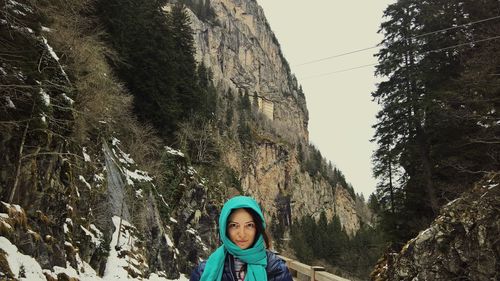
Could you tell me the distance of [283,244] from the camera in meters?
80.8

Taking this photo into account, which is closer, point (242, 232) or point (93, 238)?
point (242, 232)

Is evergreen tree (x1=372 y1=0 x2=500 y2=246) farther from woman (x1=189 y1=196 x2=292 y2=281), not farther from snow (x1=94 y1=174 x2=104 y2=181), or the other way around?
snow (x1=94 y1=174 x2=104 y2=181)

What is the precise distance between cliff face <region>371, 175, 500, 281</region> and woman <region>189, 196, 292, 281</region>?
23.3 feet

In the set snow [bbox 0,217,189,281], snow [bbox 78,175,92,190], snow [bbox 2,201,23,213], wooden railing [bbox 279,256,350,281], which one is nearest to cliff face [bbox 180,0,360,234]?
snow [bbox 0,217,189,281]

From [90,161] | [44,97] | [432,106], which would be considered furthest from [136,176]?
[432,106]

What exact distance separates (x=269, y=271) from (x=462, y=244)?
7701 mm

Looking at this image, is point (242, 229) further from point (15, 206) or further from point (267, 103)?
point (267, 103)

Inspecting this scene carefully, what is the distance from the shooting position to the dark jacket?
79.7 inches

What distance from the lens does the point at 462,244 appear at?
26.6 feet

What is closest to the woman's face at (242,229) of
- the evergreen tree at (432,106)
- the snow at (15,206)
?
the snow at (15,206)

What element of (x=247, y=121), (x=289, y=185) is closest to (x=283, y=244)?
(x=289, y=185)

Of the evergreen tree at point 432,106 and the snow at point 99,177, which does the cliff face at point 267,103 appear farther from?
the snow at point 99,177

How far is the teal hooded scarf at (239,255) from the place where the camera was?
1.97 metres

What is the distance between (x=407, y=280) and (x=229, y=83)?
11138 cm
